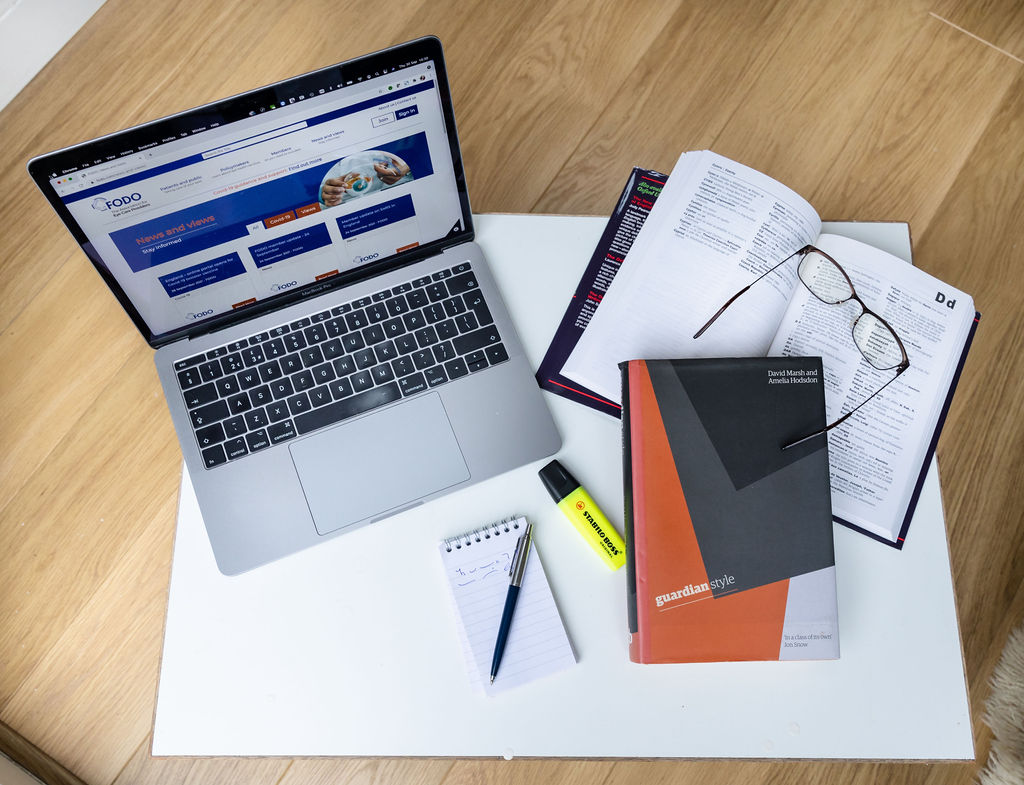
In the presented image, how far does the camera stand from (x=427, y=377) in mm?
767

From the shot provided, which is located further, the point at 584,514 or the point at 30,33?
the point at 30,33

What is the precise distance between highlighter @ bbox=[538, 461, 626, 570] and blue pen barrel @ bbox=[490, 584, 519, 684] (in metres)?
0.10

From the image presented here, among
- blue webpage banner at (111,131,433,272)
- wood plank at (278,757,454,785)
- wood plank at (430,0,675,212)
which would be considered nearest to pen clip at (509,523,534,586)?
blue webpage banner at (111,131,433,272)

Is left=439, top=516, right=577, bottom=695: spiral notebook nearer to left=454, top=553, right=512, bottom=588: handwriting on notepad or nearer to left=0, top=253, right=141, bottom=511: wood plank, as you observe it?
left=454, top=553, right=512, bottom=588: handwriting on notepad

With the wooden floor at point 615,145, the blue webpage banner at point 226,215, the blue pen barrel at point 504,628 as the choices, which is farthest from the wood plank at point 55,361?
the blue pen barrel at point 504,628

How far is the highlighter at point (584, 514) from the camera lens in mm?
739

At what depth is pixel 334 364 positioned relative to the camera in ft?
2.51

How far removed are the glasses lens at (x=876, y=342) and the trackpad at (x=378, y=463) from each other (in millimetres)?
459

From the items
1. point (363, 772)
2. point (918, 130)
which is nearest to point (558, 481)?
point (363, 772)

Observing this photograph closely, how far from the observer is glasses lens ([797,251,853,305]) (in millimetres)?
776

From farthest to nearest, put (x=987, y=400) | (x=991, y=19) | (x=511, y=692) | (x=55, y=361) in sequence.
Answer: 1. (x=991, y=19)
2. (x=987, y=400)
3. (x=55, y=361)
4. (x=511, y=692)

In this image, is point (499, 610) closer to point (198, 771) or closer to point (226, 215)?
point (226, 215)

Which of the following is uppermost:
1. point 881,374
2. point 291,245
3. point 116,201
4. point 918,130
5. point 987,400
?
point 116,201

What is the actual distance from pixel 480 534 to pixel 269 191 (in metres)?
0.41
